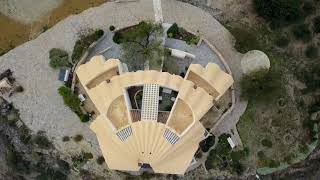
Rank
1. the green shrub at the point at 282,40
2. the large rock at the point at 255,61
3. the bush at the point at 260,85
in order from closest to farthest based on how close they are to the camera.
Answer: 1. the bush at the point at 260,85
2. the large rock at the point at 255,61
3. the green shrub at the point at 282,40

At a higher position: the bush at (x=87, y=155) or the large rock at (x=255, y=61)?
the large rock at (x=255, y=61)

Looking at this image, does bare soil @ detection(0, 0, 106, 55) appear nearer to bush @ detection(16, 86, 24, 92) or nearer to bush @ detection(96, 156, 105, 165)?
bush @ detection(16, 86, 24, 92)

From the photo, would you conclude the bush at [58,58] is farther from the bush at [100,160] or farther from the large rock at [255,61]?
the large rock at [255,61]

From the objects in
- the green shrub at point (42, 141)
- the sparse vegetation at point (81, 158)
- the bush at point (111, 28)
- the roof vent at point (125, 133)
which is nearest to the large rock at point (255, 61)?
the roof vent at point (125, 133)

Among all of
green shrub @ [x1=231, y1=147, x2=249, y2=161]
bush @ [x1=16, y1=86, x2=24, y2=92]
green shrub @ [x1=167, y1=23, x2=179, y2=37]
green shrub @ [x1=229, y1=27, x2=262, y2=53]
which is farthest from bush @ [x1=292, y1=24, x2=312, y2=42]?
bush @ [x1=16, y1=86, x2=24, y2=92]

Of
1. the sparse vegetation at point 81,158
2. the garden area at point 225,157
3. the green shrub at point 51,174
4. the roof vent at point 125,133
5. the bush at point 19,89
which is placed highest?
the bush at point 19,89

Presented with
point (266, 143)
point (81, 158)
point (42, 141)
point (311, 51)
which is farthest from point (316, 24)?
point (42, 141)

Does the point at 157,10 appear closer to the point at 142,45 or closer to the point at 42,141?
the point at 142,45
